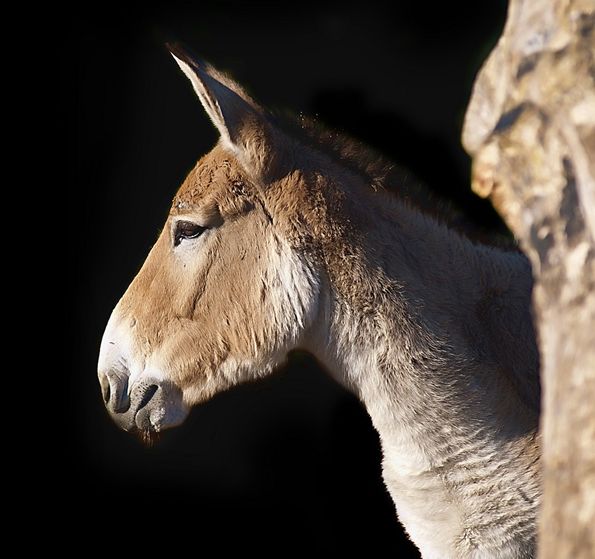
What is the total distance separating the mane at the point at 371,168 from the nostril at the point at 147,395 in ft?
3.09

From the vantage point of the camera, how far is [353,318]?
3363mm

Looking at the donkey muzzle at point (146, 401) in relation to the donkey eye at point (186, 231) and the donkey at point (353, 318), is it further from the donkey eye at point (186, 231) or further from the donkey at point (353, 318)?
the donkey eye at point (186, 231)

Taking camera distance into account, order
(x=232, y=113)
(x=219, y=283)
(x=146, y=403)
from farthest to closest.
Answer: (x=146, y=403), (x=219, y=283), (x=232, y=113)

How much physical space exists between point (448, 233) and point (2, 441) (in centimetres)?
292

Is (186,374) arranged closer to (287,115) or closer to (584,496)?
(287,115)

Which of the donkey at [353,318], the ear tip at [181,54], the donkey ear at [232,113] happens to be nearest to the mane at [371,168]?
the donkey at [353,318]

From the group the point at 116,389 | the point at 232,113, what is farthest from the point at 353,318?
the point at 116,389

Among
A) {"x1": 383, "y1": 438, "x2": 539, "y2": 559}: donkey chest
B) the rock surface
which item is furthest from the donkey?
the rock surface

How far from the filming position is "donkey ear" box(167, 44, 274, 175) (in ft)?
11.1

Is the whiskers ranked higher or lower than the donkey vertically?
lower

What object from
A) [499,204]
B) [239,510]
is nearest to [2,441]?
[239,510]

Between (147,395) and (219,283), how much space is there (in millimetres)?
457

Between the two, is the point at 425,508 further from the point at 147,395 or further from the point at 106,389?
the point at 106,389

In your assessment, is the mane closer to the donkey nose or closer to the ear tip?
the ear tip
